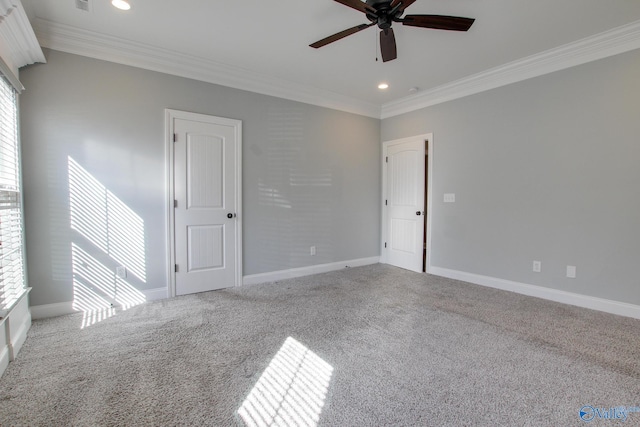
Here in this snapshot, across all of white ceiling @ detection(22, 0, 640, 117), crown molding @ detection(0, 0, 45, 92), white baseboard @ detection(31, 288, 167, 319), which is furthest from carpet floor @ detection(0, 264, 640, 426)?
white ceiling @ detection(22, 0, 640, 117)

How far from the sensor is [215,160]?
142 inches

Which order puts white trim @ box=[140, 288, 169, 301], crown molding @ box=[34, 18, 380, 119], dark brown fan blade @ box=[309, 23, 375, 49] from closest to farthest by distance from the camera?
dark brown fan blade @ box=[309, 23, 375, 49], crown molding @ box=[34, 18, 380, 119], white trim @ box=[140, 288, 169, 301]

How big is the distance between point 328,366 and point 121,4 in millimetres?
3260

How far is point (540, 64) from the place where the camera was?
3.30 meters

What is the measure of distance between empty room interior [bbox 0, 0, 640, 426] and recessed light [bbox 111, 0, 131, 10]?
2cm

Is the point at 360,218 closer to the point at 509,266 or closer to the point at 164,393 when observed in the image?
the point at 509,266

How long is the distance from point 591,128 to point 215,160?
4.11 meters

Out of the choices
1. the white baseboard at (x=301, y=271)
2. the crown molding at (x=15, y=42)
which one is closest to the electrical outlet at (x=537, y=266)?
the white baseboard at (x=301, y=271)

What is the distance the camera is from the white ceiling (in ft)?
8.02

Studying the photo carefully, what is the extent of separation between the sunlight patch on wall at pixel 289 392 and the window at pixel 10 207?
183 cm

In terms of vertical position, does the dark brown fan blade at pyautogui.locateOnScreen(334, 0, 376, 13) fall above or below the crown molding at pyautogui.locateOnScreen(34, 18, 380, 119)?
below

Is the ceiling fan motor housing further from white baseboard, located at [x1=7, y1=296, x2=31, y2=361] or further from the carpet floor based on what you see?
white baseboard, located at [x1=7, y1=296, x2=31, y2=361]

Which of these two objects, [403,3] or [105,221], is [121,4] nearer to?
[105,221]

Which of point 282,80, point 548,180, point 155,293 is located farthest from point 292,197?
point 548,180
